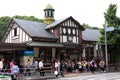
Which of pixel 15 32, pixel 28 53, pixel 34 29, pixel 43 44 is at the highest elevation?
pixel 34 29

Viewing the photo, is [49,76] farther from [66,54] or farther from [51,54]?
[66,54]

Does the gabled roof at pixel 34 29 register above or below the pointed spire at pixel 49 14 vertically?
below

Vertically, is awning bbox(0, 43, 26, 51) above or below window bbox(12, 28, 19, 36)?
below

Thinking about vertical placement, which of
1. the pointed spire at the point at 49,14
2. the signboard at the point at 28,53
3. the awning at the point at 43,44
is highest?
the pointed spire at the point at 49,14

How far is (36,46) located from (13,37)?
6.58 m

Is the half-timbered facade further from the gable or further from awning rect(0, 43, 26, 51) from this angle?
awning rect(0, 43, 26, 51)

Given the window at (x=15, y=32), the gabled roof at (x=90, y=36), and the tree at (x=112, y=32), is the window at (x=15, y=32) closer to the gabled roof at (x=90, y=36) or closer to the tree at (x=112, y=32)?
the gabled roof at (x=90, y=36)

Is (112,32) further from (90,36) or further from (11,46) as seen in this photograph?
(11,46)

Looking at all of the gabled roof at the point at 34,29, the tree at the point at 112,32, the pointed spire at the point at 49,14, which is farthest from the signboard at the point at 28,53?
the tree at the point at 112,32

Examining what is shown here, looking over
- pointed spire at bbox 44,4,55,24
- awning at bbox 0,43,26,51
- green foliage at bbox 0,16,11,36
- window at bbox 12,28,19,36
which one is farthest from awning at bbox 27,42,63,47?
green foliage at bbox 0,16,11,36

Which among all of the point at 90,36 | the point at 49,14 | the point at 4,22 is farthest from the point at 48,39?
the point at 4,22

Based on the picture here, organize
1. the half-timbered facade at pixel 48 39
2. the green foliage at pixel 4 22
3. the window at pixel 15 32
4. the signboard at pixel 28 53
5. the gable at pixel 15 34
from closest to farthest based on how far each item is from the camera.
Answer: the signboard at pixel 28 53 < the half-timbered facade at pixel 48 39 < the gable at pixel 15 34 < the window at pixel 15 32 < the green foliage at pixel 4 22

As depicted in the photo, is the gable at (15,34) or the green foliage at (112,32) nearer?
the gable at (15,34)

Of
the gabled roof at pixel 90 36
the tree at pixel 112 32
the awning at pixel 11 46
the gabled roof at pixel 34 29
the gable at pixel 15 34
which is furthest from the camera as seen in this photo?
the gabled roof at pixel 90 36
